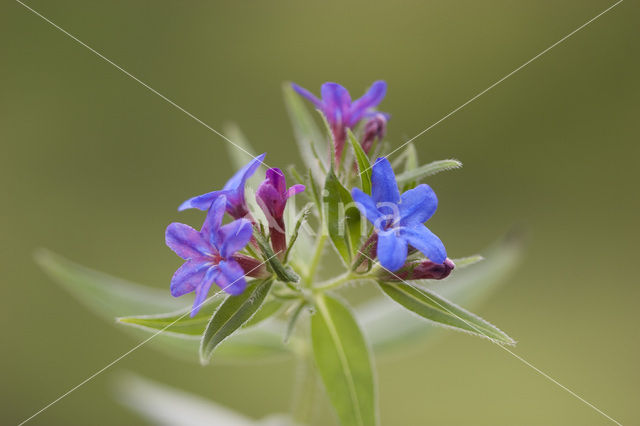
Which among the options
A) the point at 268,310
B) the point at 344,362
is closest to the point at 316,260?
the point at 268,310

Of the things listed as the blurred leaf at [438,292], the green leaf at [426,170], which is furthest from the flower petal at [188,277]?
the blurred leaf at [438,292]

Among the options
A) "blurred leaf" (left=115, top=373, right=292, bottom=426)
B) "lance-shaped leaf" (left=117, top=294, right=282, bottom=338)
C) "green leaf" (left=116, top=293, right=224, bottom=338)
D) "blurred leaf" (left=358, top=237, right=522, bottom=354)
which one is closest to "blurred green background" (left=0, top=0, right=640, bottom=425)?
"blurred leaf" (left=115, top=373, right=292, bottom=426)

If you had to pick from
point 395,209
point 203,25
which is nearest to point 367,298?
point 203,25

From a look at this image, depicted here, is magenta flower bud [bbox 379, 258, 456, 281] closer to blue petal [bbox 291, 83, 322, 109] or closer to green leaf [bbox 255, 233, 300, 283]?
green leaf [bbox 255, 233, 300, 283]

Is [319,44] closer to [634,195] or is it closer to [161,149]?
[161,149]

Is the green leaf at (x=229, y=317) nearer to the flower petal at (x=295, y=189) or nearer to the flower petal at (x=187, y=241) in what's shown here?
the flower petal at (x=187, y=241)
